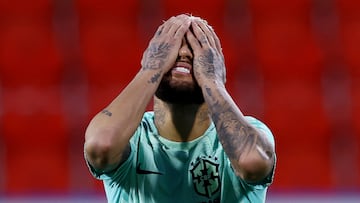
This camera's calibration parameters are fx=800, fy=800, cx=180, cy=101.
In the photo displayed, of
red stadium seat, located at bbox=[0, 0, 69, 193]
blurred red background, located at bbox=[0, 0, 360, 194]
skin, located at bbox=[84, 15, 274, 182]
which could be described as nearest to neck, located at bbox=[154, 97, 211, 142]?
skin, located at bbox=[84, 15, 274, 182]

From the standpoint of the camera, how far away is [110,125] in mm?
1305

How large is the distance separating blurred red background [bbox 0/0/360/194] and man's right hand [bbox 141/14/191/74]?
164 centimetres

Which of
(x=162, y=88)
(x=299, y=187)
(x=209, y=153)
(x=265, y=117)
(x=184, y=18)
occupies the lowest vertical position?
(x=299, y=187)

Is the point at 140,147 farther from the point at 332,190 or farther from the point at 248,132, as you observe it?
the point at 332,190

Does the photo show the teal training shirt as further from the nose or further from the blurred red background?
the blurred red background

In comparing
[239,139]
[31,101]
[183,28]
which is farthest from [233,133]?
[31,101]

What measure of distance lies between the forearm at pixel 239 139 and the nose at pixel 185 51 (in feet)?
0.23

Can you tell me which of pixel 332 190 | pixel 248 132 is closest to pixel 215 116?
pixel 248 132

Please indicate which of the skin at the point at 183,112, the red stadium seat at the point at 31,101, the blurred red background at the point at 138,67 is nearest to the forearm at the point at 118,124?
the skin at the point at 183,112

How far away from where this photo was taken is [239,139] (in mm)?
1305

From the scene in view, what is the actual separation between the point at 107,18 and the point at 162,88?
2.14 m

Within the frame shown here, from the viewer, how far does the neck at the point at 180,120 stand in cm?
140

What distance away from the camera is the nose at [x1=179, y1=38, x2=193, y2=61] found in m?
1.42

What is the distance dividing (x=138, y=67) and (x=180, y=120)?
188cm
